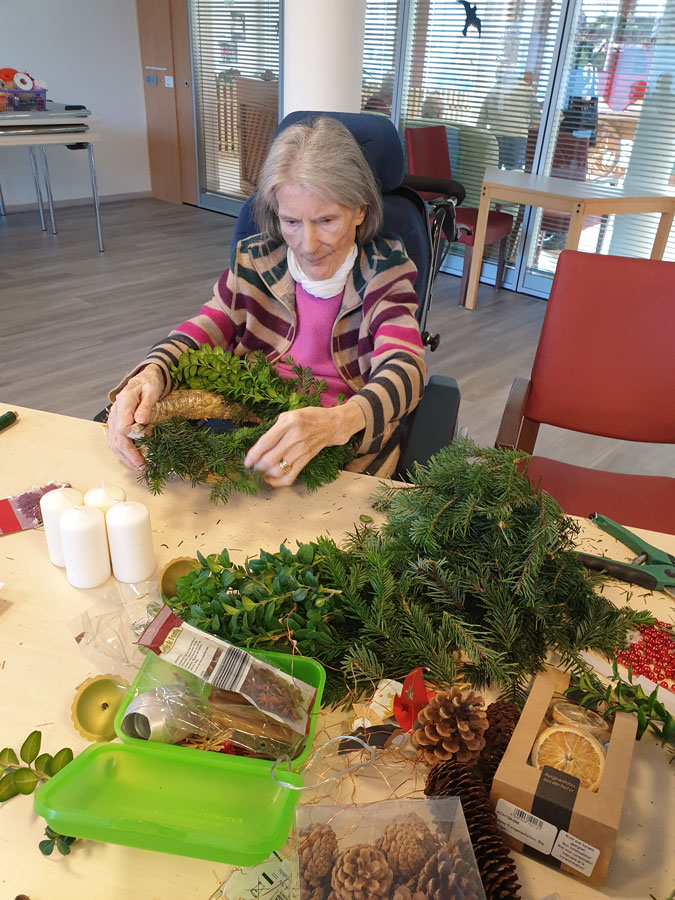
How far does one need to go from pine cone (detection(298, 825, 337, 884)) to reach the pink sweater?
1174 mm

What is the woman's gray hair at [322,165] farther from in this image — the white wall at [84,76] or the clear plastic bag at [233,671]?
the white wall at [84,76]

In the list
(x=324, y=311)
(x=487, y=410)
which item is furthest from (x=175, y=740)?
(x=487, y=410)

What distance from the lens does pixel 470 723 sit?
72cm

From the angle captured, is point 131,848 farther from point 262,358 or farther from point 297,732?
point 262,358

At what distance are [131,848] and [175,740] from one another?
104 mm

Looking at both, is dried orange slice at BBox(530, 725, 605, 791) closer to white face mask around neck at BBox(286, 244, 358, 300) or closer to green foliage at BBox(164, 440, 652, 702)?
green foliage at BBox(164, 440, 652, 702)

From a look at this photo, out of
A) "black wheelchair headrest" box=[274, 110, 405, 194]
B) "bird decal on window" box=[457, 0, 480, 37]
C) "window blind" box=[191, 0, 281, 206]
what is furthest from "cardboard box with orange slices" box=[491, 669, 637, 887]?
"window blind" box=[191, 0, 281, 206]

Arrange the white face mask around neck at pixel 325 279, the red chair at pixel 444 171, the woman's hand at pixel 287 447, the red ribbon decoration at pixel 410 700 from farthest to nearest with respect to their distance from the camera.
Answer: the red chair at pixel 444 171, the white face mask around neck at pixel 325 279, the woman's hand at pixel 287 447, the red ribbon decoration at pixel 410 700

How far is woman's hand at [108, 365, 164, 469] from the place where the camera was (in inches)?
48.8

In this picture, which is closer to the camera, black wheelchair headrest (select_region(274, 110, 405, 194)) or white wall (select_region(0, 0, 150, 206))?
black wheelchair headrest (select_region(274, 110, 405, 194))

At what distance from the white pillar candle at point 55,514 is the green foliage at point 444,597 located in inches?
9.6

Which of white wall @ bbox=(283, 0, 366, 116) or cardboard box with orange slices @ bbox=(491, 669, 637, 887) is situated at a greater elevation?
white wall @ bbox=(283, 0, 366, 116)

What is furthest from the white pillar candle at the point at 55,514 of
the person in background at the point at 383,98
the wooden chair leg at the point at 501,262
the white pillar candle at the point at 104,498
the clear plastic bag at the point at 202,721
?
the person in background at the point at 383,98

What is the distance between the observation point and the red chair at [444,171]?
4.57m
